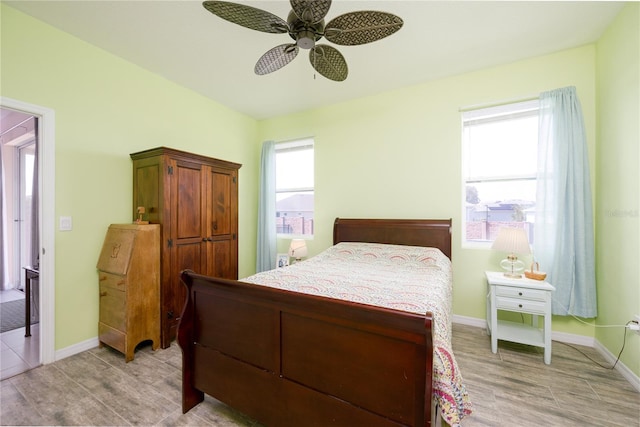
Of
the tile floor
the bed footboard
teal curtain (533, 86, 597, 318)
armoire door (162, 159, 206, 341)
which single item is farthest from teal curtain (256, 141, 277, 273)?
teal curtain (533, 86, 597, 318)

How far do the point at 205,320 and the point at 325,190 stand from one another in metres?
2.58

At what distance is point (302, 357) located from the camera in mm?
1312

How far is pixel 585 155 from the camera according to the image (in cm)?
242

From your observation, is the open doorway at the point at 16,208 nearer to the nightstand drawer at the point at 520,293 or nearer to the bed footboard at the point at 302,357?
the bed footboard at the point at 302,357

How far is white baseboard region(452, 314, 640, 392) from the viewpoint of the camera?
1.92 metres

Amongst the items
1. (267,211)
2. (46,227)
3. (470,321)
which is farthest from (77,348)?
(470,321)

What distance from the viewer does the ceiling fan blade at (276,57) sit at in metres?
1.87

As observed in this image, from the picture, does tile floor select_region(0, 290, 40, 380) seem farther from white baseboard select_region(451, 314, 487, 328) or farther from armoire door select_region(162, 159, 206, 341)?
white baseboard select_region(451, 314, 487, 328)

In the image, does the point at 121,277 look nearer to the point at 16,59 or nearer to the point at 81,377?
the point at 81,377

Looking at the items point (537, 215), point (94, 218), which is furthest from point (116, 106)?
point (537, 215)

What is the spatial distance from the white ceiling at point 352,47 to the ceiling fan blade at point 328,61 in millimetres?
468

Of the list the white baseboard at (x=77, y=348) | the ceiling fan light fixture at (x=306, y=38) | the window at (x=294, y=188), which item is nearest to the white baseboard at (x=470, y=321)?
the window at (x=294, y=188)

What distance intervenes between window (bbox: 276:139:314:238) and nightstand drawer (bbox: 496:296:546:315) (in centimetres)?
258

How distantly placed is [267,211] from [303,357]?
3.09 m
